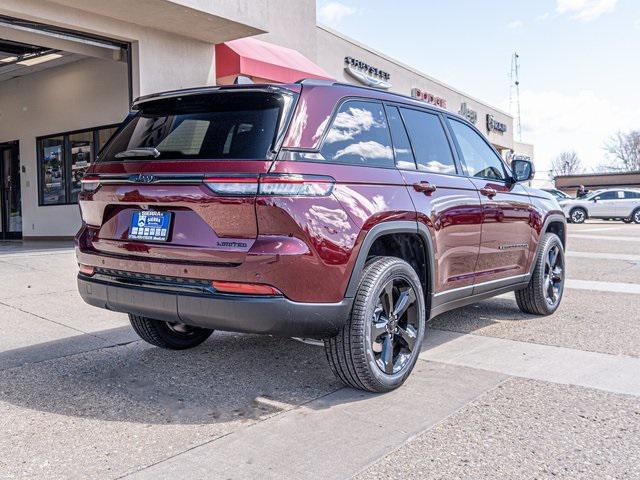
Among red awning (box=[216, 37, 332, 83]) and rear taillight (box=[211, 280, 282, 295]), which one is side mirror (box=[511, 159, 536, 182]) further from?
red awning (box=[216, 37, 332, 83])

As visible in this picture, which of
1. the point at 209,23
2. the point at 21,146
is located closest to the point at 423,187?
the point at 209,23

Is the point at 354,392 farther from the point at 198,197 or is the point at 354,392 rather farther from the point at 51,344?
the point at 51,344

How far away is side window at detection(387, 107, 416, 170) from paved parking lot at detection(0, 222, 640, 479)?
1514 millimetres

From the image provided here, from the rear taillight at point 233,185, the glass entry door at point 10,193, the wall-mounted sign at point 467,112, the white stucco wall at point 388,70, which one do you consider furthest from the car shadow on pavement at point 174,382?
the wall-mounted sign at point 467,112

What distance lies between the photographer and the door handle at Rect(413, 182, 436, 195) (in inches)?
164

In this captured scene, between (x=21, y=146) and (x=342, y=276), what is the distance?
584 inches

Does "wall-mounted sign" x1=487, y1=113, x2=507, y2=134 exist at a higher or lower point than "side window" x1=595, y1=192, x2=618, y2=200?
higher

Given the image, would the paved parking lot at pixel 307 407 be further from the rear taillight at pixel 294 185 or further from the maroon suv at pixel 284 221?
the rear taillight at pixel 294 185

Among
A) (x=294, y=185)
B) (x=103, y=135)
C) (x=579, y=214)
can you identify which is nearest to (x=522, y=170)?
(x=294, y=185)

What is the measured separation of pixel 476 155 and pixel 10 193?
15.1 meters

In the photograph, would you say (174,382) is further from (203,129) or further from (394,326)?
(203,129)

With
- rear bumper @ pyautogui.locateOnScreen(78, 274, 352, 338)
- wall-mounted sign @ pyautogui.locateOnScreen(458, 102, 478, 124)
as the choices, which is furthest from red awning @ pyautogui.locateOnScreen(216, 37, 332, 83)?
wall-mounted sign @ pyautogui.locateOnScreen(458, 102, 478, 124)

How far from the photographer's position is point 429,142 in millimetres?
4645

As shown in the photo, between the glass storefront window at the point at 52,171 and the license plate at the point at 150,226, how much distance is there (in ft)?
39.6
